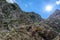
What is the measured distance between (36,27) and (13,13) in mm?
74656

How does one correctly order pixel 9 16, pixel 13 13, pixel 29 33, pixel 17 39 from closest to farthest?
pixel 17 39 → pixel 29 33 → pixel 9 16 → pixel 13 13

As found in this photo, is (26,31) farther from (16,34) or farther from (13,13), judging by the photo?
(13,13)

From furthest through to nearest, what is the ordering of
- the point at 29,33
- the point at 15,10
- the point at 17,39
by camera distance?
the point at 15,10, the point at 29,33, the point at 17,39

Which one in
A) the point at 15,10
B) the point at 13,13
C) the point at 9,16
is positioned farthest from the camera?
the point at 15,10

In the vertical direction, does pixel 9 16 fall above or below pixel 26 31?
above

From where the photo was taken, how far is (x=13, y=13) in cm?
12150

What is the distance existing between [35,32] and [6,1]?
93.8 meters

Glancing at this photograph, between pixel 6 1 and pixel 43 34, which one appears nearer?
pixel 43 34

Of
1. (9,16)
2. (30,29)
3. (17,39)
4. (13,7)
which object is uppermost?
(13,7)

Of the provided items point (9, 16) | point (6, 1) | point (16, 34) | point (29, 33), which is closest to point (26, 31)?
point (29, 33)

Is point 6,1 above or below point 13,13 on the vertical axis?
above

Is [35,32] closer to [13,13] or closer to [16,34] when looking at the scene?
[16,34]

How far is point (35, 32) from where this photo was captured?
47.7 metres

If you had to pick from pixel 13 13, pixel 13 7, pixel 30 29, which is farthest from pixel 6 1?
A: pixel 30 29
